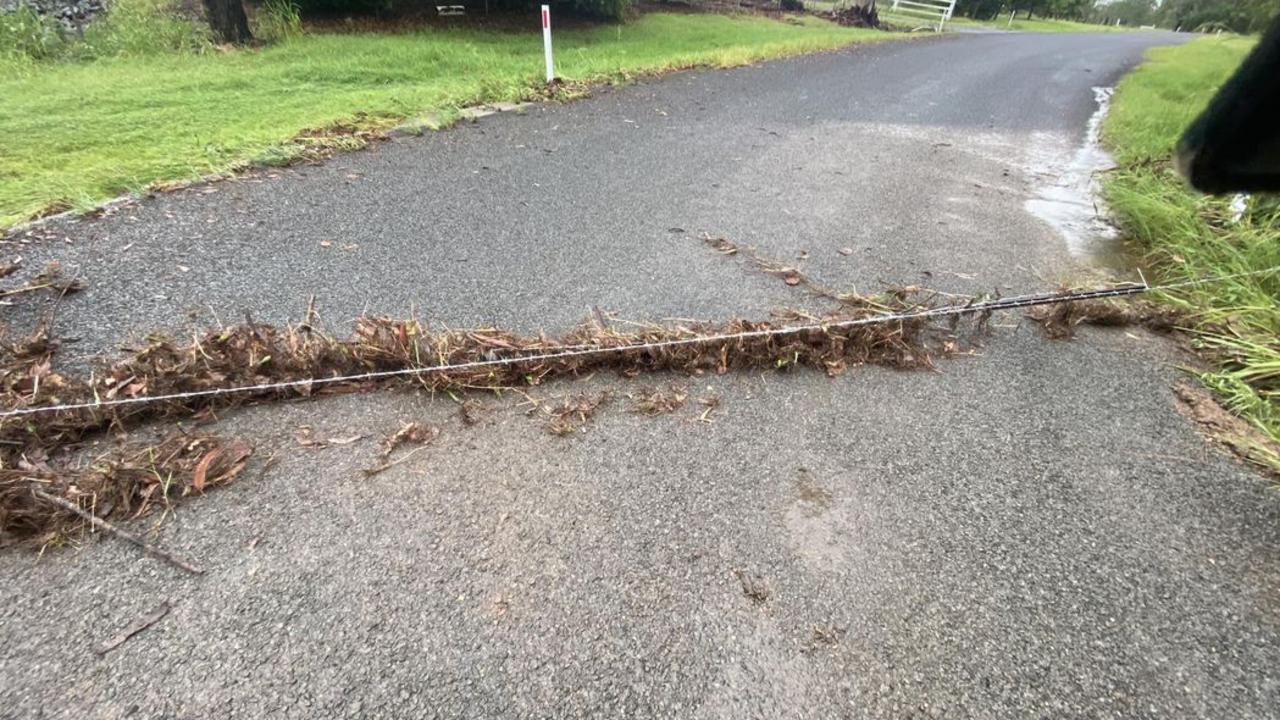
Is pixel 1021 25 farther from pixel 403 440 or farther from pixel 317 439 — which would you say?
pixel 317 439

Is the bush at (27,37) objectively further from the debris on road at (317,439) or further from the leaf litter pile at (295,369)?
the debris on road at (317,439)

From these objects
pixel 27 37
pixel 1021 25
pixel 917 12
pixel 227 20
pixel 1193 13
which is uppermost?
pixel 1193 13

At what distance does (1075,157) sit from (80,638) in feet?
28.8

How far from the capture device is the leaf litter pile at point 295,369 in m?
2.07

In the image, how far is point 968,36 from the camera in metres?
20.9

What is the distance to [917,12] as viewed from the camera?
A: 2770 centimetres

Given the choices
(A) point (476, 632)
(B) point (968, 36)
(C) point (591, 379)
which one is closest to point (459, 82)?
(C) point (591, 379)

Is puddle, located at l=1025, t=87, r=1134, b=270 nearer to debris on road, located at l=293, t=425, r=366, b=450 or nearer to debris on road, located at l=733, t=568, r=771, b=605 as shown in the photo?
debris on road, located at l=733, t=568, r=771, b=605

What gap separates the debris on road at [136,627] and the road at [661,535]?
25 millimetres

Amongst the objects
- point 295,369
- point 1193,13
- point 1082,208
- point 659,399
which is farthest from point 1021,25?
point 295,369

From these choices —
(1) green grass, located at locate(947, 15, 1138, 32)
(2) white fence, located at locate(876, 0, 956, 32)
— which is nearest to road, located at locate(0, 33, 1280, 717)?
(2) white fence, located at locate(876, 0, 956, 32)

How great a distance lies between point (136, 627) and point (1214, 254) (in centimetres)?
570

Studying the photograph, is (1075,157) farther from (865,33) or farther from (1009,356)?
(865,33)

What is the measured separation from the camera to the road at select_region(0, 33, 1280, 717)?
163 cm
